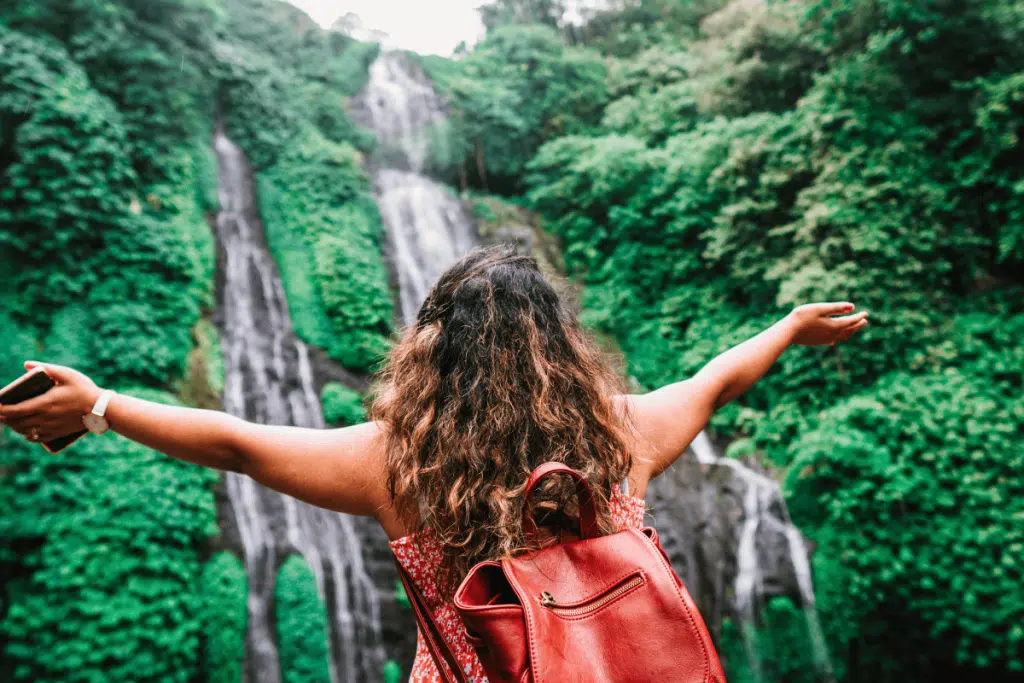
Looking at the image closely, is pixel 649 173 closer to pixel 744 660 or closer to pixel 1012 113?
pixel 1012 113

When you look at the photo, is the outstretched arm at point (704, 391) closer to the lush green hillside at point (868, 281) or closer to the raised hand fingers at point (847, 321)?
the raised hand fingers at point (847, 321)

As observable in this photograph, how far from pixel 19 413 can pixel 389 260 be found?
24.2 feet

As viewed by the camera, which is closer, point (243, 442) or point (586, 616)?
point (586, 616)

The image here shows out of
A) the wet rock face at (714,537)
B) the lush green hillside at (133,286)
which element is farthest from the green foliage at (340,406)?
the wet rock face at (714,537)

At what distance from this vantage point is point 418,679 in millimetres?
1226

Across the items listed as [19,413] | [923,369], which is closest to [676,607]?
[19,413]

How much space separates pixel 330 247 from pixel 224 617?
467cm

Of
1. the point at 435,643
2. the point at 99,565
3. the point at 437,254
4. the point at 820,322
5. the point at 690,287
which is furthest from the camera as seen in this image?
the point at 437,254

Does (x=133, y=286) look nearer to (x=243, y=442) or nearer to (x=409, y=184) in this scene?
(x=409, y=184)

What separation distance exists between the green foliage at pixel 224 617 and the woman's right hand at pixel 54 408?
4294 millimetres

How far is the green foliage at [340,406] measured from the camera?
6402 mm

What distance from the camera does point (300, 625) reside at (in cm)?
499

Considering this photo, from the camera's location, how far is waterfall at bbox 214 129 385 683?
198 inches

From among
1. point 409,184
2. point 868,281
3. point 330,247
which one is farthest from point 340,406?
point 868,281
